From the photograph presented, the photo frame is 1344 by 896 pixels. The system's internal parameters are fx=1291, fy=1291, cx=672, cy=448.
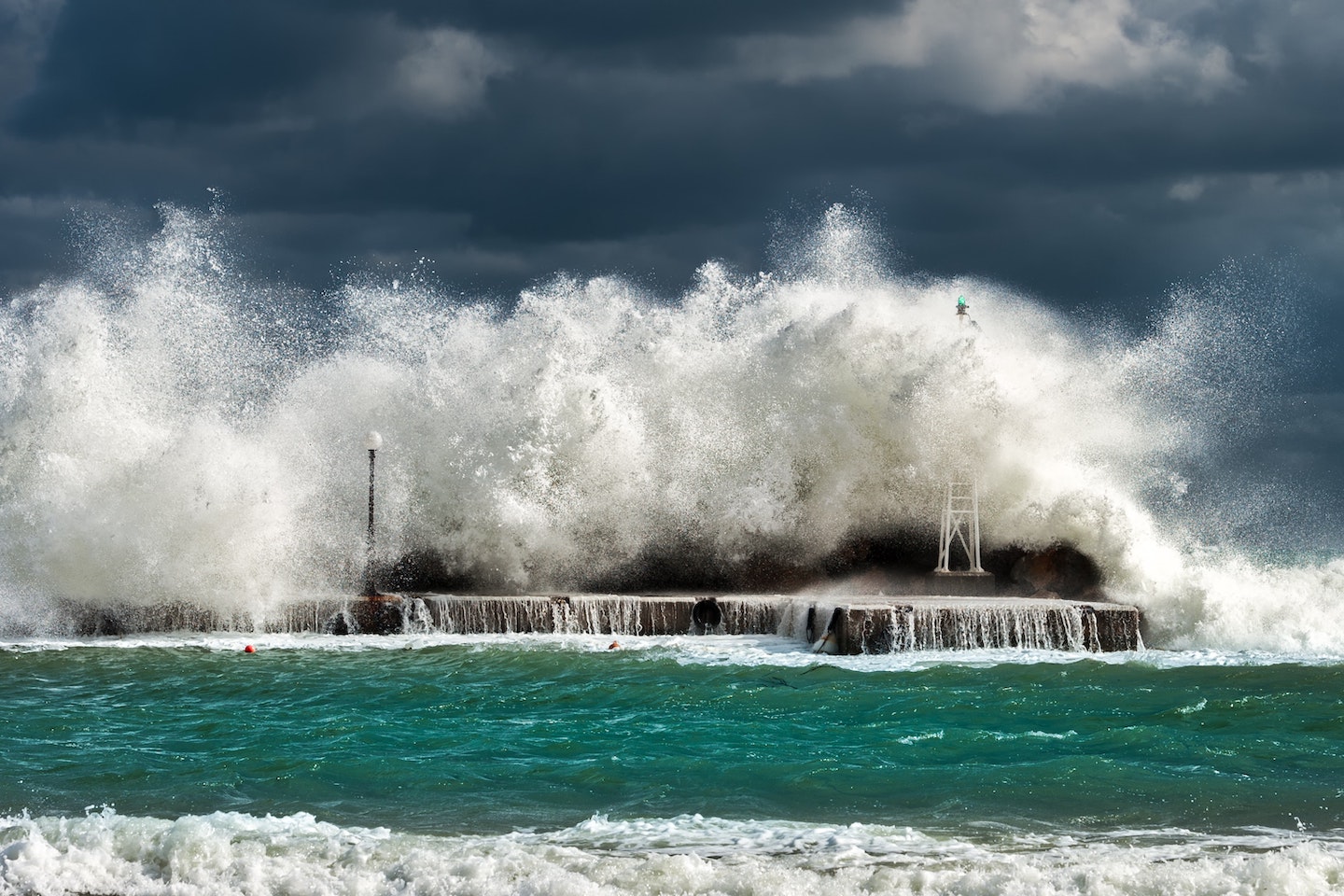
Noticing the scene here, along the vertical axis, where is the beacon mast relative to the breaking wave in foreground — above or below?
above

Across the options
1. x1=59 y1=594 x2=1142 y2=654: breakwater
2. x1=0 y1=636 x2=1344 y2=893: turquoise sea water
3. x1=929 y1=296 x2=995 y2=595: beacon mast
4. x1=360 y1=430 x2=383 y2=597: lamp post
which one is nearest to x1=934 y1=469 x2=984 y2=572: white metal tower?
x1=929 y1=296 x2=995 y2=595: beacon mast

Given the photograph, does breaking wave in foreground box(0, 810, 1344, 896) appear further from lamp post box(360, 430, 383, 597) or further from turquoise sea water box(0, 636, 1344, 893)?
lamp post box(360, 430, 383, 597)

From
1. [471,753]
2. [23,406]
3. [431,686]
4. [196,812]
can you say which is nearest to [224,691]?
[431,686]

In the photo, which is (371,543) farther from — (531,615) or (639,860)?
(639,860)

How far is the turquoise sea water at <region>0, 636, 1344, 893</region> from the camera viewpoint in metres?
5.80

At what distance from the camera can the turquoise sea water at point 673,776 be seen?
19.0 feet

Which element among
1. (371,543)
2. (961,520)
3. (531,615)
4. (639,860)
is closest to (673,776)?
(639,860)

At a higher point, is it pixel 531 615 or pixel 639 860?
pixel 531 615

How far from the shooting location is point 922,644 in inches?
514

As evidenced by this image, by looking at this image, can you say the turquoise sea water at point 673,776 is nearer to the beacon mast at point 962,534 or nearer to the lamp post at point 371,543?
the beacon mast at point 962,534

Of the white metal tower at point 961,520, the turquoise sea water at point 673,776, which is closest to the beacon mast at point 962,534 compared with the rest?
the white metal tower at point 961,520

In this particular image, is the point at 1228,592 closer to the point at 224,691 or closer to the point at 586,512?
the point at 586,512

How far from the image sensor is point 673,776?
757 centimetres

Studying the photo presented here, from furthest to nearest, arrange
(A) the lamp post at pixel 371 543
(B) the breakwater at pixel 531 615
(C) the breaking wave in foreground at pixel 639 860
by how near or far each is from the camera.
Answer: (A) the lamp post at pixel 371 543, (B) the breakwater at pixel 531 615, (C) the breaking wave in foreground at pixel 639 860
